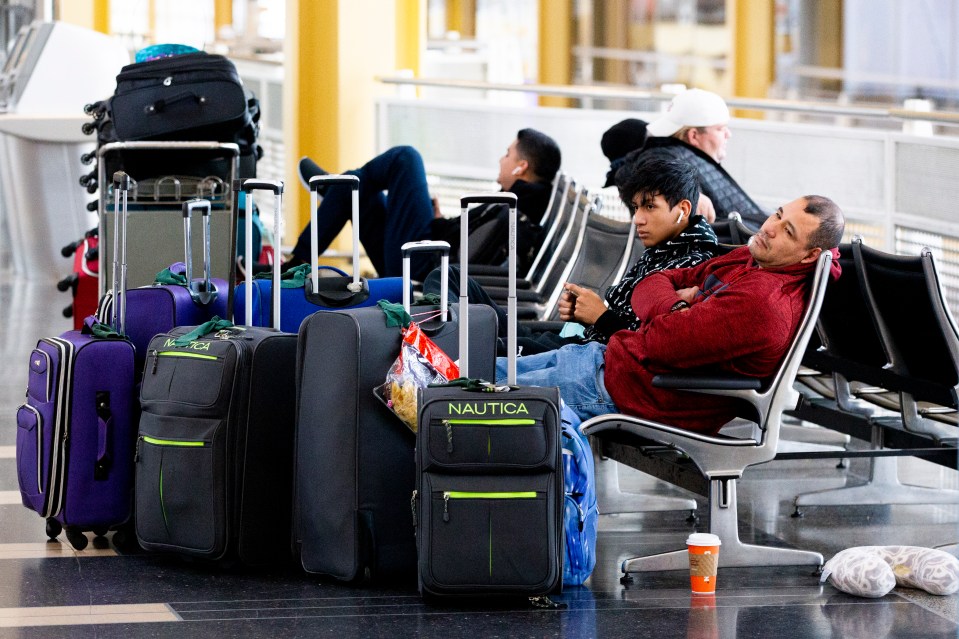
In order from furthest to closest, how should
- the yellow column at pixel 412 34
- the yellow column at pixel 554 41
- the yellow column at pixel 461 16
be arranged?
1. the yellow column at pixel 461 16
2. the yellow column at pixel 554 41
3. the yellow column at pixel 412 34

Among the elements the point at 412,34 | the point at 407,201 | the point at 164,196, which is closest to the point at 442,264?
the point at 164,196

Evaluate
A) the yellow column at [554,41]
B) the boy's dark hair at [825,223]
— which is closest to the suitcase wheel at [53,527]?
the boy's dark hair at [825,223]

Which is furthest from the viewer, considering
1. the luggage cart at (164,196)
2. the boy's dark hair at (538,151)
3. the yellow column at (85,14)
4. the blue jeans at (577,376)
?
the yellow column at (85,14)

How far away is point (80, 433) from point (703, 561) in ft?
5.03

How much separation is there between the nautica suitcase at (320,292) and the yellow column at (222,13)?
2062cm

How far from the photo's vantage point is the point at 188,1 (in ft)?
63.3

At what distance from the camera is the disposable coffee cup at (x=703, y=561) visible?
337 cm

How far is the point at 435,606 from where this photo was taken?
10.7ft

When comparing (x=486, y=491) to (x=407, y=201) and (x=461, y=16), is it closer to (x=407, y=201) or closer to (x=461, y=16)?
(x=407, y=201)

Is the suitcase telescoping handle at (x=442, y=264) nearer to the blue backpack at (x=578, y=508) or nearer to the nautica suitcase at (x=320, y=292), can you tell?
the nautica suitcase at (x=320, y=292)

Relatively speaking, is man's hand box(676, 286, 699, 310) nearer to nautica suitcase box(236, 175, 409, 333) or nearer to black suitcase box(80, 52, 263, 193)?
nautica suitcase box(236, 175, 409, 333)

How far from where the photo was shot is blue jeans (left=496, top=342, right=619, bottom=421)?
3746 mm

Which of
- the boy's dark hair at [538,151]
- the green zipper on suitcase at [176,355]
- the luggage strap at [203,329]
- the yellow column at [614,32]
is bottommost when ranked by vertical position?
the green zipper on suitcase at [176,355]

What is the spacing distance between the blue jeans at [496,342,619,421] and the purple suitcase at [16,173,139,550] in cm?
96
